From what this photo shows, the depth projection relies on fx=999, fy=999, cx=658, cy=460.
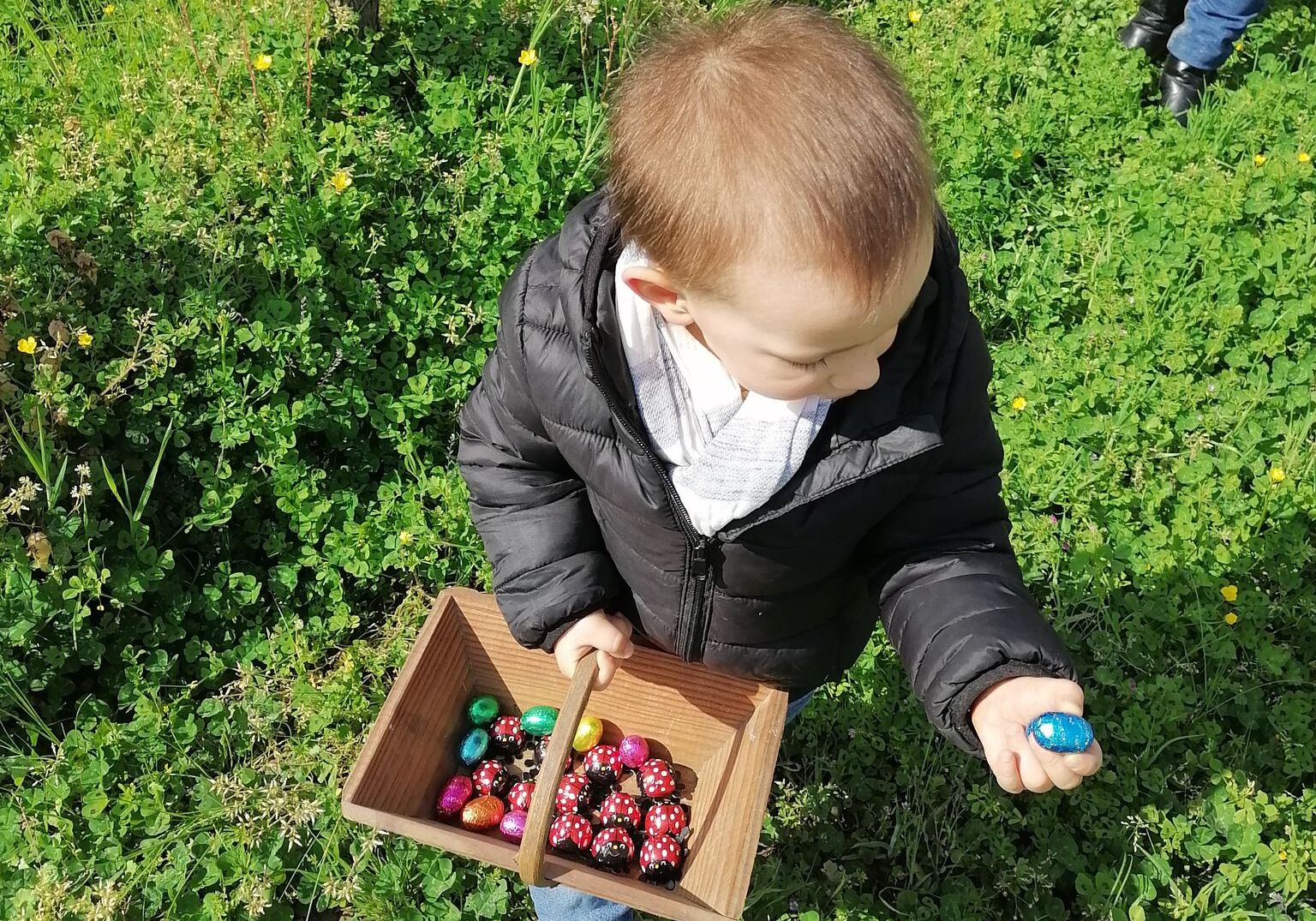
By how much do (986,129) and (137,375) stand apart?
3.00m

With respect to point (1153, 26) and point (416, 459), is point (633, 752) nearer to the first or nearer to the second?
point (416, 459)

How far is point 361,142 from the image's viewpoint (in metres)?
3.23

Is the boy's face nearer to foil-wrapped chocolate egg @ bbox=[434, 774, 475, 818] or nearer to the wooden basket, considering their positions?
the wooden basket

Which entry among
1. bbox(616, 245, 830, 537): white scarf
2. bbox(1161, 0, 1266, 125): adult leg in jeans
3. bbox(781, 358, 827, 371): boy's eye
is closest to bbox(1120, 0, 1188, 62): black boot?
bbox(1161, 0, 1266, 125): adult leg in jeans

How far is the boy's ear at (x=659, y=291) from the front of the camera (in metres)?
1.35

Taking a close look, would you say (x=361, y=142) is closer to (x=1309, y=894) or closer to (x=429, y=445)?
(x=429, y=445)

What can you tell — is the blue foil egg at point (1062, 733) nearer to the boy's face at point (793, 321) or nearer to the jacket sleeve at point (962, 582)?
the jacket sleeve at point (962, 582)

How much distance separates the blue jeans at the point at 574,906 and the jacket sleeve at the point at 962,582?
1.44 feet

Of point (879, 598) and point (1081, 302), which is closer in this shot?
point (879, 598)

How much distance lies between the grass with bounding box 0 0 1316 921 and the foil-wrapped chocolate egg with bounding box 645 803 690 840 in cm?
48

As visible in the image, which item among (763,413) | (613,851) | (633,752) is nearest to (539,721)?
(633,752)

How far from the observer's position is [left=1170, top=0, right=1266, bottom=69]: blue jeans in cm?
383

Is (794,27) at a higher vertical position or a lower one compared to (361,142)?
higher

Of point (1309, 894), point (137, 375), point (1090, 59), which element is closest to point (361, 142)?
point (137, 375)
